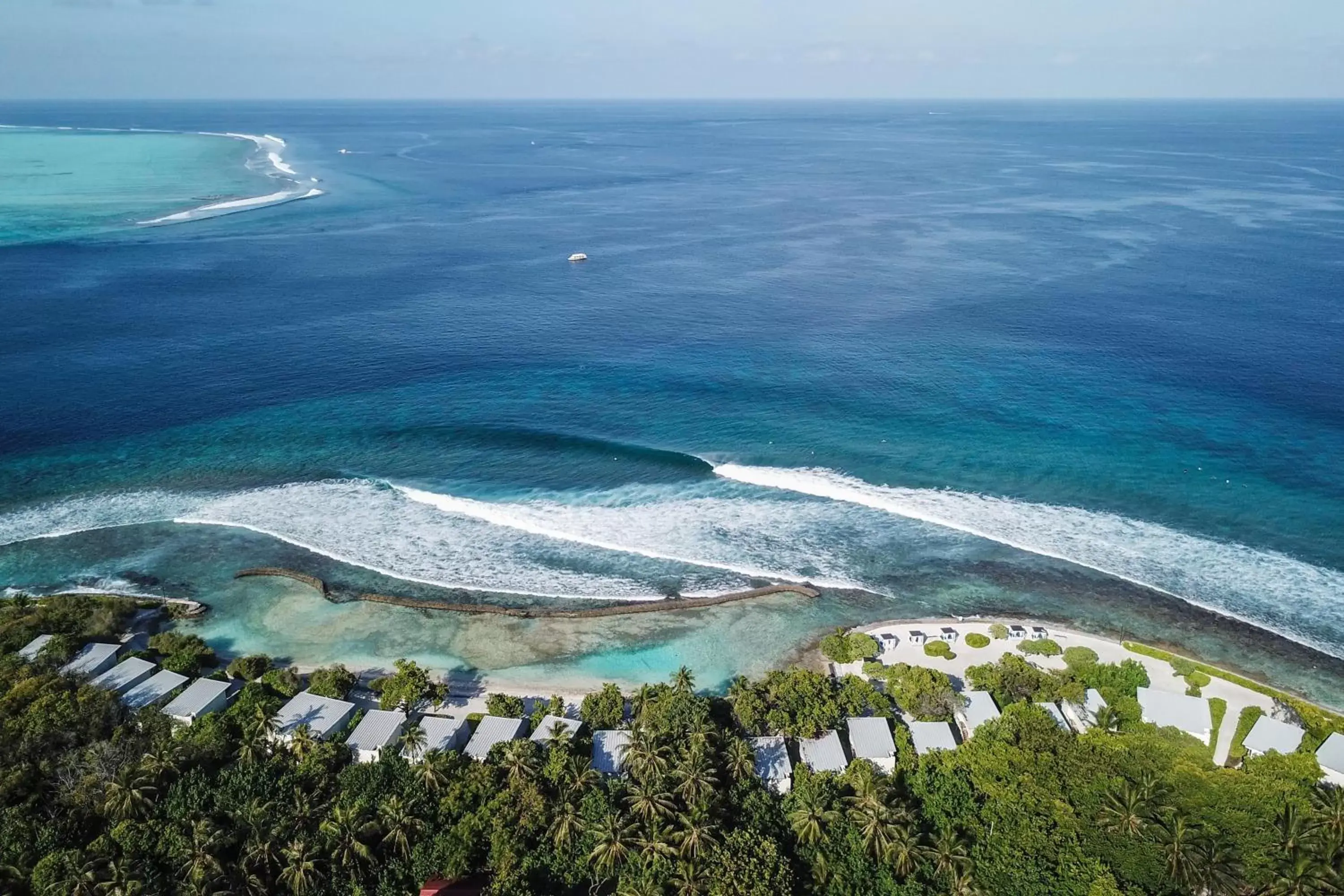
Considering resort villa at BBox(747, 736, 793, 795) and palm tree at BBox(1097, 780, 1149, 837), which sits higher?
palm tree at BBox(1097, 780, 1149, 837)

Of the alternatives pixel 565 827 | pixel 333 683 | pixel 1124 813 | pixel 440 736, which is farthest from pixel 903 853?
pixel 333 683

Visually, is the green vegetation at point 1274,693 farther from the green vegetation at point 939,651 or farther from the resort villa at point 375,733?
the resort villa at point 375,733

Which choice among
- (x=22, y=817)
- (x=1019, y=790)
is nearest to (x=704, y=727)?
(x=1019, y=790)

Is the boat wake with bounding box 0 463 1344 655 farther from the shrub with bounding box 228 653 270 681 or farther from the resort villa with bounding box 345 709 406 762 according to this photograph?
the resort villa with bounding box 345 709 406 762

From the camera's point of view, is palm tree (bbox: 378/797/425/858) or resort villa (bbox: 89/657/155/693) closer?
palm tree (bbox: 378/797/425/858)

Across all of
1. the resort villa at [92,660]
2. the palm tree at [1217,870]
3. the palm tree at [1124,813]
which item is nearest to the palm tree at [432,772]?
the resort villa at [92,660]

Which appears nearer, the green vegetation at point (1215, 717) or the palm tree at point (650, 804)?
the palm tree at point (650, 804)

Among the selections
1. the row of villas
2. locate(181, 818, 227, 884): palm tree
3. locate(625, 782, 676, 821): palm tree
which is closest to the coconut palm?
the row of villas
